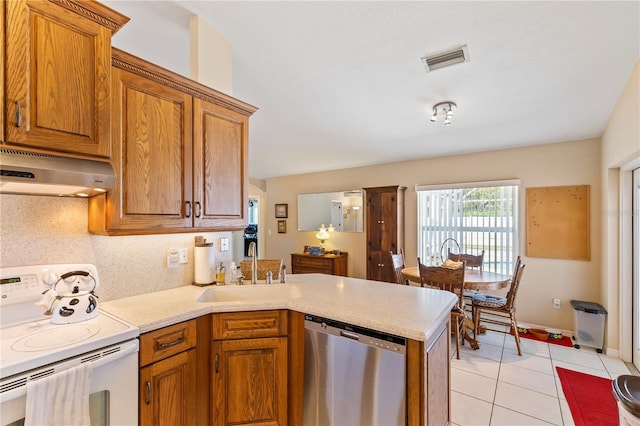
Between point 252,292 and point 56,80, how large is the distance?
1566mm

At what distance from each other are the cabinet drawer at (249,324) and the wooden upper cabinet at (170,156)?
0.63 metres

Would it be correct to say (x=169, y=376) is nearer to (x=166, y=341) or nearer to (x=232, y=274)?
(x=166, y=341)

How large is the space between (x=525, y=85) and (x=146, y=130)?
9.36ft

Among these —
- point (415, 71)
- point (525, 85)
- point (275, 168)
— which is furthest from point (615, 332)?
point (275, 168)

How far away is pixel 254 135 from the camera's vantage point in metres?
3.90

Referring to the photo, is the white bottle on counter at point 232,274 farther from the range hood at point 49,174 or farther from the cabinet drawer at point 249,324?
the range hood at point 49,174

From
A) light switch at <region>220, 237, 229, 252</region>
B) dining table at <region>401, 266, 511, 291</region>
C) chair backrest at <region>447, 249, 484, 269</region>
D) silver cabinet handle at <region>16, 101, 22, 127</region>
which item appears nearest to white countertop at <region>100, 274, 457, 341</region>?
light switch at <region>220, 237, 229, 252</region>

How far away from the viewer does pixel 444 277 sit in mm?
2904

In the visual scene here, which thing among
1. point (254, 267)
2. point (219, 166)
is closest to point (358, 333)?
point (254, 267)

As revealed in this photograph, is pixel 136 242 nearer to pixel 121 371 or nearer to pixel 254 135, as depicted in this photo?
pixel 121 371

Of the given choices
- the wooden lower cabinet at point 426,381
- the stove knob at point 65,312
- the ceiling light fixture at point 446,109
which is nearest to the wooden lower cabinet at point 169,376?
the stove knob at point 65,312

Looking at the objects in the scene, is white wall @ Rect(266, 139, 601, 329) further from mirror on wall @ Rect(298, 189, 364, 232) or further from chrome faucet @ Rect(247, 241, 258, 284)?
chrome faucet @ Rect(247, 241, 258, 284)

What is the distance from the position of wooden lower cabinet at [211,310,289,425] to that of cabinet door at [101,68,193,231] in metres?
0.70

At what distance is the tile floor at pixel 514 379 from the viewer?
2.05 metres
